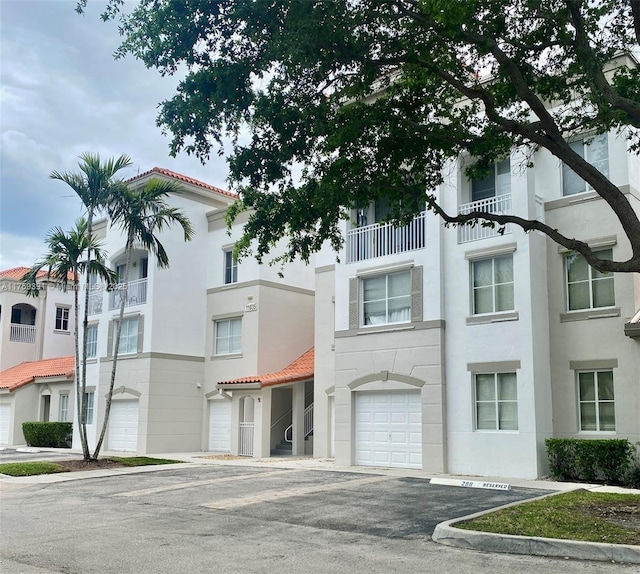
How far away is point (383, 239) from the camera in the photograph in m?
21.8

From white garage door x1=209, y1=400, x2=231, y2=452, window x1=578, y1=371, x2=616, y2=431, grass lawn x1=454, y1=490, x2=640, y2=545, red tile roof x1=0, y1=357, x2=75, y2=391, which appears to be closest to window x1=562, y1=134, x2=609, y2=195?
window x1=578, y1=371, x2=616, y2=431

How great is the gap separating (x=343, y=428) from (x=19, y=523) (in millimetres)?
11339

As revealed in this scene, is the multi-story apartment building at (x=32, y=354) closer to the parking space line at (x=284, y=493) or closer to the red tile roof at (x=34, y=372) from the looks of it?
the red tile roof at (x=34, y=372)

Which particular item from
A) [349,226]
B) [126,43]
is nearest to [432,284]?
[349,226]

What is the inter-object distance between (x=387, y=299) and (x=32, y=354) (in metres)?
26.6

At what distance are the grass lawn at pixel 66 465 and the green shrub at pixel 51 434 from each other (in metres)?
9.96

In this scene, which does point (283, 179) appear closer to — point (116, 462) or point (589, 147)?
point (589, 147)

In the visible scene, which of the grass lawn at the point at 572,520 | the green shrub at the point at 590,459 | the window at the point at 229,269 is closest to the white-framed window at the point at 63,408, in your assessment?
the window at the point at 229,269

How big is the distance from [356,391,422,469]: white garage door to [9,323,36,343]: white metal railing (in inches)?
1013

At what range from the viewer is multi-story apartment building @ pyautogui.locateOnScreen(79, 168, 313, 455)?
28.4m

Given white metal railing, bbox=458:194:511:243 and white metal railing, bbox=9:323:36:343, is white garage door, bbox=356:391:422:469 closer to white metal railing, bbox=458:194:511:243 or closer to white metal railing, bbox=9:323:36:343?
white metal railing, bbox=458:194:511:243

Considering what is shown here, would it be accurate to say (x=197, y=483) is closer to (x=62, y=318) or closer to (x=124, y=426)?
(x=124, y=426)

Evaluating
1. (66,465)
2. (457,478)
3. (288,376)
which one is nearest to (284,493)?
(457,478)

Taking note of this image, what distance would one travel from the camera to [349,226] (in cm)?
2281
